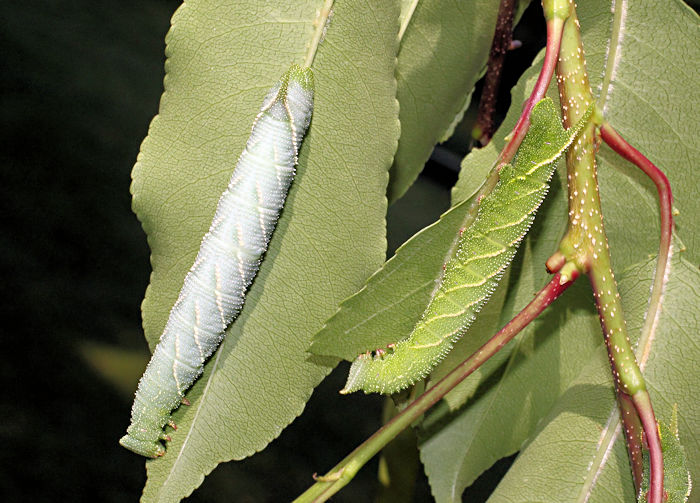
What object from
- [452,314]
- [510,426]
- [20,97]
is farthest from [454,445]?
[20,97]

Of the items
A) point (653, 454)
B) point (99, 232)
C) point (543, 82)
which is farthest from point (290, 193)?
point (99, 232)

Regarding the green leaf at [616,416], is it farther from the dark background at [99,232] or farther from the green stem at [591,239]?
the dark background at [99,232]

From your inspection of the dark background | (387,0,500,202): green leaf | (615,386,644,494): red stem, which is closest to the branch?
(387,0,500,202): green leaf

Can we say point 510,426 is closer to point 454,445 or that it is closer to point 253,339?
point 454,445

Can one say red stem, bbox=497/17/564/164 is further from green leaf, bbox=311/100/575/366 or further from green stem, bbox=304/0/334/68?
green stem, bbox=304/0/334/68

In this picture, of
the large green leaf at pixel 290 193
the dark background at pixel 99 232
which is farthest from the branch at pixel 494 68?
the dark background at pixel 99 232

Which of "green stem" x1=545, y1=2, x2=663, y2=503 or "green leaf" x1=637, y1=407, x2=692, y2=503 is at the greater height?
"green stem" x1=545, y1=2, x2=663, y2=503
